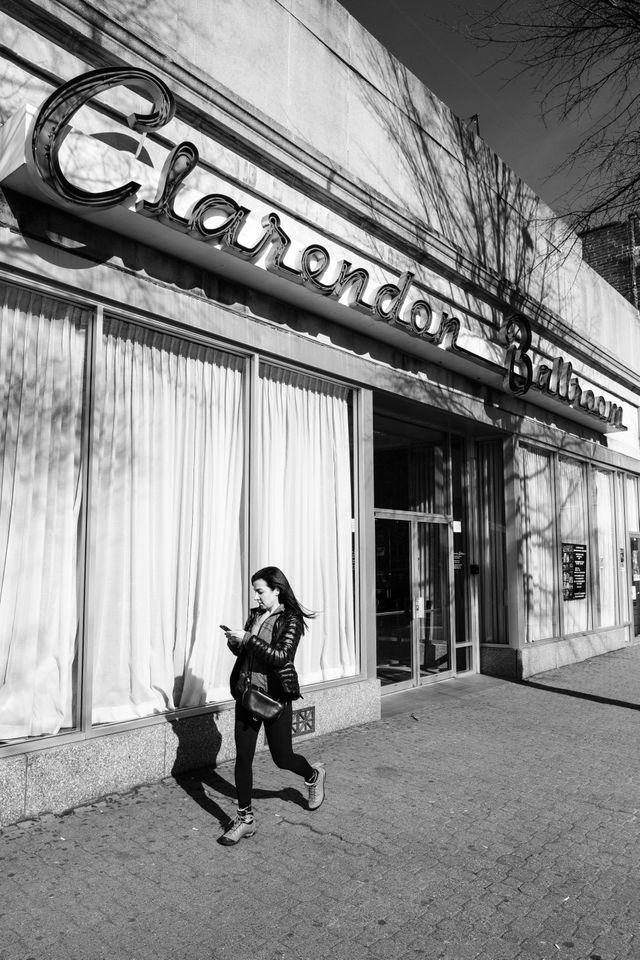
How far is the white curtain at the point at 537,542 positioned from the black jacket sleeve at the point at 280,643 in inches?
307

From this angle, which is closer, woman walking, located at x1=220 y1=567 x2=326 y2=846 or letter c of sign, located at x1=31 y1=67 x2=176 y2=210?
woman walking, located at x1=220 y1=567 x2=326 y2=846

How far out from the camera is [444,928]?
3729 mm

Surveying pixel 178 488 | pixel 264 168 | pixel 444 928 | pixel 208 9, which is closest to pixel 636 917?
pixel 444 928

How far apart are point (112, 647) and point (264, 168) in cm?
477

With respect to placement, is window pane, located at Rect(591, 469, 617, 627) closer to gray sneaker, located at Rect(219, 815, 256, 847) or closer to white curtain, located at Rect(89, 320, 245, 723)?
white curtain, located at Rect(89, 320, 245, 723)

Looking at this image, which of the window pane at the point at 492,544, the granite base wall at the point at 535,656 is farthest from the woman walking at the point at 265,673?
the window pane at the point at 492,544

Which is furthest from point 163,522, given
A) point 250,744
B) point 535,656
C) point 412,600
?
point 535,656

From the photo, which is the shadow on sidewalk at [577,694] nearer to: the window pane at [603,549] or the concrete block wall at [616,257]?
the window pane at [603,549]

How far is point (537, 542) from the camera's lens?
12.5 meters

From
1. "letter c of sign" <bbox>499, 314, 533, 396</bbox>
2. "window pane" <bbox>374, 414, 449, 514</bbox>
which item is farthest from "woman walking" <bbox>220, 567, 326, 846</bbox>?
"letter c of sign" <bbox>499, 314, 533, 396</bbox>

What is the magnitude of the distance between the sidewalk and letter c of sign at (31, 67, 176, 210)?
14.3 feet

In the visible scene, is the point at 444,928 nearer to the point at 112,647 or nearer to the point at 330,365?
the point at 112,647

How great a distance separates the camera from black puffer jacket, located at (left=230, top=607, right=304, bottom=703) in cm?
477

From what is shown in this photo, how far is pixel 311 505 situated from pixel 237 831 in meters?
3.81
